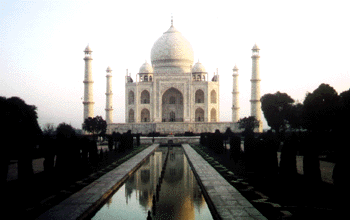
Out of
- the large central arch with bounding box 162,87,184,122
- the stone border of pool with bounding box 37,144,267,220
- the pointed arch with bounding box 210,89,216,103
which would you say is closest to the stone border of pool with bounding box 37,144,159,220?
the stone border of pool with bounding box 37,144,267,220

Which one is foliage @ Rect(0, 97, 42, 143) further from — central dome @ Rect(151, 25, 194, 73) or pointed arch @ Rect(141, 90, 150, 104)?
central dome @ Rect(151, 25, 194, 73)

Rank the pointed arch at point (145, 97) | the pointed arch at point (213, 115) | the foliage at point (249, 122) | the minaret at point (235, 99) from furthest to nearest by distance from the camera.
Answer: the pointed arch at point (145, 97), the pointed arch at point (213, 115), the minaret at point (235, 99), the foliage at point (249, 122)

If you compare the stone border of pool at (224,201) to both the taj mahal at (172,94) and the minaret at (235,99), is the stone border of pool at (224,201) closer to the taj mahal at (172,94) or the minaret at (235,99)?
the taj mahal at (172,94)

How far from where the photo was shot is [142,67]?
124ft

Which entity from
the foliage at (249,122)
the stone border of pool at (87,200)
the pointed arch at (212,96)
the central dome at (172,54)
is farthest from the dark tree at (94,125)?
the stone border of pool at (87,200)

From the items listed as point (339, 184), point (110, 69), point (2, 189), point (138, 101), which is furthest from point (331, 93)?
point (2, 189)

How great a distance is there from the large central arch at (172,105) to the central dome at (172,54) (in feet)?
7.38

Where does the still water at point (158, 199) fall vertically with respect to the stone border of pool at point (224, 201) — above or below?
below

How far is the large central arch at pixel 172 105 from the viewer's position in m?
36.8

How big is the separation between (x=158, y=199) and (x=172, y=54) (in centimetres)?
3143

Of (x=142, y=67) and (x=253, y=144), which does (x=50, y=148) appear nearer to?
(x=253, y=144)

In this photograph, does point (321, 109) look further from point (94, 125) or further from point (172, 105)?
point (172, 105)

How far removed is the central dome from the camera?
Answer: 123 feet

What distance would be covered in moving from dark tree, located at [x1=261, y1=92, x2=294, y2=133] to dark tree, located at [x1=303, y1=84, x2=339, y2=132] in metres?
6.43
